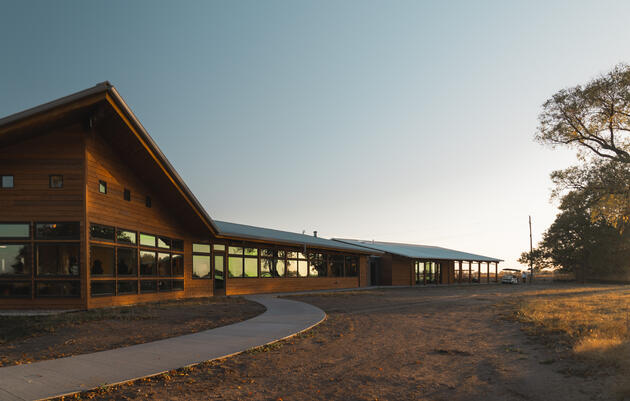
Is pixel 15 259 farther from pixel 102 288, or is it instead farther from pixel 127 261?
pixel 127 261

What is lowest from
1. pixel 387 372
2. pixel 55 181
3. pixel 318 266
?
pixel 318 266

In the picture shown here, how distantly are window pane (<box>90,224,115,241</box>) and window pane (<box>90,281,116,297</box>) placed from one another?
1.55 m

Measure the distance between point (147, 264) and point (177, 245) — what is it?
8.52 feet

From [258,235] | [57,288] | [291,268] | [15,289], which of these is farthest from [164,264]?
[291,268]

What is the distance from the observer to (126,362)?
751cm

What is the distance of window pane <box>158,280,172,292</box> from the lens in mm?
20078

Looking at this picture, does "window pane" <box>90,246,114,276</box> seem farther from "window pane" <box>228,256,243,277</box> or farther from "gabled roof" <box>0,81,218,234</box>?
"window pane" <box>228,256,243,277</box>

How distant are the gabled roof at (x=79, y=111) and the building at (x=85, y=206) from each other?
0.03 meters

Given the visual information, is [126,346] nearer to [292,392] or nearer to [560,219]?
[292,392]

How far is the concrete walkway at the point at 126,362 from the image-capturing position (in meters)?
5.98

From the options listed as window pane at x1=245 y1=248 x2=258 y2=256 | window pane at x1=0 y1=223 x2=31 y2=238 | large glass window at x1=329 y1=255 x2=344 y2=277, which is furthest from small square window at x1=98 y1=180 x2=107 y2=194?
large glass window at x1=329 y1=255 x2=344 y2=277

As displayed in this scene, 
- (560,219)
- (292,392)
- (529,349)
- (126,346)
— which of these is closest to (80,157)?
(126,346)

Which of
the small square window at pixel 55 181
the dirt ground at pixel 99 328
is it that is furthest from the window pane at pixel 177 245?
the small square window at pixel 55 181

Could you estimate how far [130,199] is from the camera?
18297 millimetres
